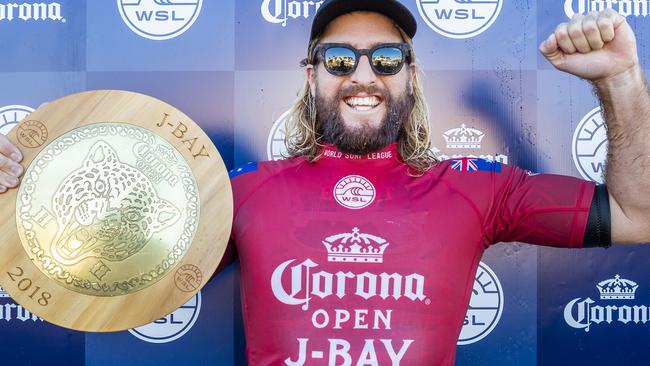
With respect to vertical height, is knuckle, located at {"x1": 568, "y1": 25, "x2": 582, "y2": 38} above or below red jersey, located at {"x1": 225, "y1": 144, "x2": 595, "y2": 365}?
above

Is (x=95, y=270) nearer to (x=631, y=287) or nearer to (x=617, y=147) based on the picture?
(x=617, y=147)

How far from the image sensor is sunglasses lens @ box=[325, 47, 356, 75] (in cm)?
178

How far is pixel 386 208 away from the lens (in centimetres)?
174

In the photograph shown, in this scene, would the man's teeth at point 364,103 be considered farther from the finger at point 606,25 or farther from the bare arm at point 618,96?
the finger at point 606,25

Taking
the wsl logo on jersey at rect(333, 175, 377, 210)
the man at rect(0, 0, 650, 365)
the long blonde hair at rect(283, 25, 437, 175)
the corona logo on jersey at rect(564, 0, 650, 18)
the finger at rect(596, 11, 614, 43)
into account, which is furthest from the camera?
the corona logo on jersey at rect(564, 0, 650, 18)

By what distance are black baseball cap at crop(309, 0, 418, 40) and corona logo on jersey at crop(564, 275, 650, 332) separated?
45.2 inches

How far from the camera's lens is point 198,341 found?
2.15 m

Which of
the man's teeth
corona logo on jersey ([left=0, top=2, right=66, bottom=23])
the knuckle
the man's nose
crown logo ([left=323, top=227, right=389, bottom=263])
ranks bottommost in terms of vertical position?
crown logo ([left=323, top=227, right=389, bottom=263])

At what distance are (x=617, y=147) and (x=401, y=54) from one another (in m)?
0.66

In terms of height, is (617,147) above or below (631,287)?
above

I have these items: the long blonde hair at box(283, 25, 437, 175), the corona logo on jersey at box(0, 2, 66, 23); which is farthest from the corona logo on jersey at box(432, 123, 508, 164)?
the corona logo on jersey at box(0, 2, 66, 23)

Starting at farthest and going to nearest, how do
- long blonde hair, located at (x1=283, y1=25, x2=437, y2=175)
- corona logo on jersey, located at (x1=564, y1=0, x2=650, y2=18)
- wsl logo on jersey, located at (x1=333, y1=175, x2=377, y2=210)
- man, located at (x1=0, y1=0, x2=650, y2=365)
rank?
corona logo on jersey, located at (x1=564, y1=0, x2=650, y2=18) < long blonde hair, located at (x1=283, y1=25, x2=437, y2=175) < wsl logo on jersey, located at (x1=333, y1=175, x2=377, y2=210) < man, located at (x1=0, y1=0, x2=650, y2=365)

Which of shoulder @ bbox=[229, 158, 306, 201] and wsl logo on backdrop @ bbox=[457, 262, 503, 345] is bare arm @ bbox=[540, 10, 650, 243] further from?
shoulder @ bbox=[229, 158, 306, 201]

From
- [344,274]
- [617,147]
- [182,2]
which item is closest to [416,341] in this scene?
[344,274]
